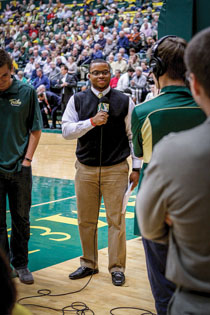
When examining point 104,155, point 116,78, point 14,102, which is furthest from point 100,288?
point 116,78

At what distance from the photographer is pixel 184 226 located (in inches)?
57.4

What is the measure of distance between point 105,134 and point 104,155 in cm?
19

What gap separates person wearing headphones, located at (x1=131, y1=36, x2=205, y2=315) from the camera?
2.39 m

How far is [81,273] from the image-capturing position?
4309 millimetres

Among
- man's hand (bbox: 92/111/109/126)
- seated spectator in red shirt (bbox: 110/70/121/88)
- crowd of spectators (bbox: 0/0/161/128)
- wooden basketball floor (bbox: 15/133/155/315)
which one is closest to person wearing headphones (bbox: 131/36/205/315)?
wooden basketball floor (bbox: 15/133/155/315)

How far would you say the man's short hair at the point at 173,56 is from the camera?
7.97 feet

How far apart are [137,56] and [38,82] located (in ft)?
13.4

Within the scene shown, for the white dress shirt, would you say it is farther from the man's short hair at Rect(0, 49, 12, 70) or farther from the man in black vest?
the man's short hair at Rect(0, 49, 12, 70)

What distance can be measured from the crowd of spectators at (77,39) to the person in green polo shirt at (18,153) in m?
11.4

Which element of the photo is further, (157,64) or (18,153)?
(18,153)

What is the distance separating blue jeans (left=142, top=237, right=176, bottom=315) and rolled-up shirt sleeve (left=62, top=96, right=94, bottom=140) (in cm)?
182

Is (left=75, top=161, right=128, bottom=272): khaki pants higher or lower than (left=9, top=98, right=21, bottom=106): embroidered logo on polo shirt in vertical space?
lower

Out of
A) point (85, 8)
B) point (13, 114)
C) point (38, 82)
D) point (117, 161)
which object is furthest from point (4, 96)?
point (85, 8)

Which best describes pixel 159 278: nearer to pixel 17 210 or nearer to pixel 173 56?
pixel 173 56
